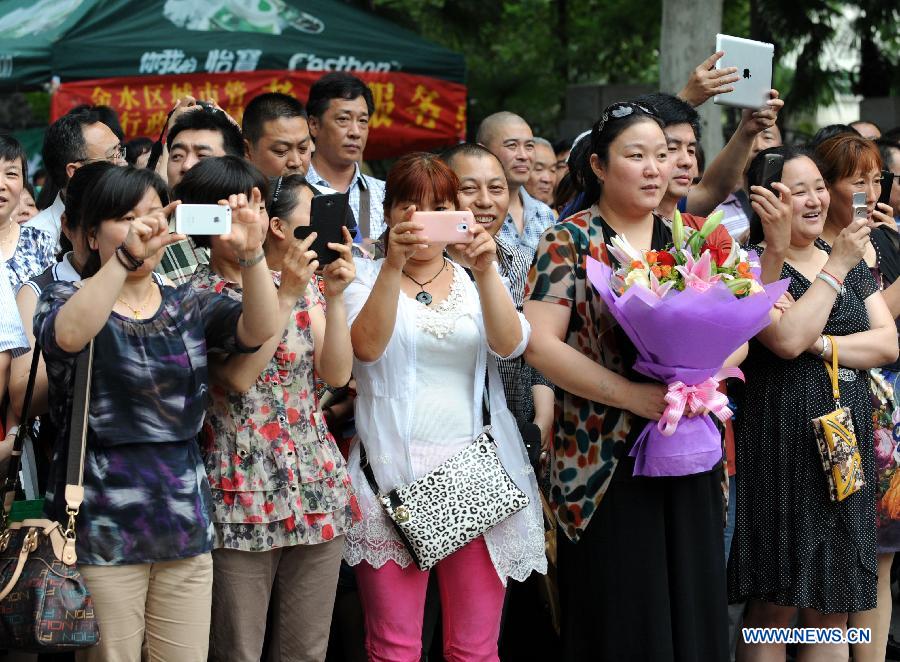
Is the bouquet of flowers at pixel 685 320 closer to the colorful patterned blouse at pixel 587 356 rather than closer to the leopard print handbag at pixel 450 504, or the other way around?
the colorful patterned blouse at pixel 587 356

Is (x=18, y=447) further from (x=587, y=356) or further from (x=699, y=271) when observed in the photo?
(x=699, y=271)

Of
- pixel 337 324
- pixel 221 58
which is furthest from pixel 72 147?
pixel 221 58

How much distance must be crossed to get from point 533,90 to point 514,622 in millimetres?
8616

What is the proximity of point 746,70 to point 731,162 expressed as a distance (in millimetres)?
366

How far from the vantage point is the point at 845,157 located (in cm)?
466

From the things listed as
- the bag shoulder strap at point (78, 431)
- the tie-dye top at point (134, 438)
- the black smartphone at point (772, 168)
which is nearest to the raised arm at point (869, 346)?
the black smartphone at point (772, 168)

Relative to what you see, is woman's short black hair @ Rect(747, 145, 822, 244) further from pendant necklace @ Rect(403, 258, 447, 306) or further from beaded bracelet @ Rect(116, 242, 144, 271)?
beaded bracelet @ Rect(116, 242, 144, 271)

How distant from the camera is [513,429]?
12.8 ft

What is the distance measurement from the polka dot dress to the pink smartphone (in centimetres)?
142

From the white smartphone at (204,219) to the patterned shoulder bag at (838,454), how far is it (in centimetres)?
226

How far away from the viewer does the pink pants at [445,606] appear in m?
3.65

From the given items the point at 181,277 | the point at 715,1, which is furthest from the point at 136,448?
the point at 715,1

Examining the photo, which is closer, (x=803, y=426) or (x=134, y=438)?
(x=134, y=438)

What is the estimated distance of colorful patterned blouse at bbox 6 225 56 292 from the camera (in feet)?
14.1
